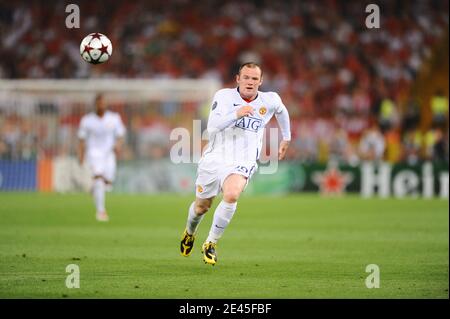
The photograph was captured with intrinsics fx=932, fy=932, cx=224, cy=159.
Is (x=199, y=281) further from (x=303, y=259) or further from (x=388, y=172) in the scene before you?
(x=388, y=172)

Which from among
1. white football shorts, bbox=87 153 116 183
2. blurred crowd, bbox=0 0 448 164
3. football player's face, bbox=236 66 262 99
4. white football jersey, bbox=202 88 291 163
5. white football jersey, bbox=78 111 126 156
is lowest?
white football jersey, bbox=202 88 291 163

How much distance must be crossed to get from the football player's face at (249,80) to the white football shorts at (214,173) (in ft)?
2.96

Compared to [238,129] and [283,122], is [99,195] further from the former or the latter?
[238,129]

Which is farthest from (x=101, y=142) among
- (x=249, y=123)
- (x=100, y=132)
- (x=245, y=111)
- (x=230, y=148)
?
(x=245, y=111)

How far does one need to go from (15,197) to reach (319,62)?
1512cm

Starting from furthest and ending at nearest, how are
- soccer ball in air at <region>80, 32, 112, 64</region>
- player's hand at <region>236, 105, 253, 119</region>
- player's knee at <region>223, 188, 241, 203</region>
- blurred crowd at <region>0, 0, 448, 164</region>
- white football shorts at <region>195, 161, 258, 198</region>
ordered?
blurred crowd at <region>0, 0, 448, 164</region> < soccer ball in air at <region>80, 32, 112, 64</region> < white football shorts at <region>195, 161, 258, 198</region> < player's knee at <region>223, 188, 241, 203</region> < player's hand at <region>236, 105, 253, 119</region>

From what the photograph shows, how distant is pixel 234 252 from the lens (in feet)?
44.9

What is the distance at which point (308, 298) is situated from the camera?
9.11 m

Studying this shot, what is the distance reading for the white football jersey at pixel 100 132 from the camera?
65.5 feet

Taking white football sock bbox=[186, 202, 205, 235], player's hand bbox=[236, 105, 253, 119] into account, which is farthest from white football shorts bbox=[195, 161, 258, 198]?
player's hand bbox=[236, 105, 253, 119]

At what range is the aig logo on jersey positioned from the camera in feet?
37.8

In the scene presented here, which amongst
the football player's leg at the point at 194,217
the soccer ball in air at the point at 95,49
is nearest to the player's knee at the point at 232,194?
the football player's leg at the point at 194,217

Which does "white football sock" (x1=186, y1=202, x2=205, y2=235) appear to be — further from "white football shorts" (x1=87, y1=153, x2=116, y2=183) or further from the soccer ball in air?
"white football shorts" (x1=87, y1=153, x2=116, y2=183)
